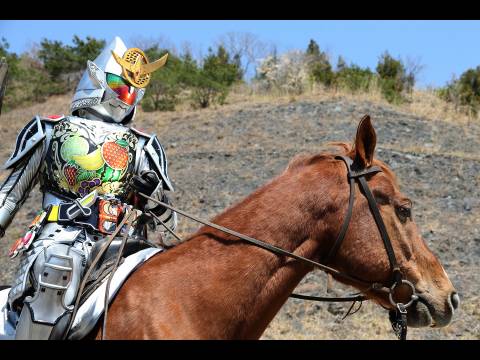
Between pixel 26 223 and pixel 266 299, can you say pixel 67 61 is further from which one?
pixel 266 299

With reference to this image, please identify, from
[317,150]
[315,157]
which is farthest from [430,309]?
[317,150]

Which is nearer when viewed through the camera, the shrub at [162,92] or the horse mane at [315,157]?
the horse mane at [315,157]

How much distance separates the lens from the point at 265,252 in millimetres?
3400

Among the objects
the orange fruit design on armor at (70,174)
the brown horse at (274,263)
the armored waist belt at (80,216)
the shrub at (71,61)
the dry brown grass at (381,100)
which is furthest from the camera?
the shrub at (71,61)

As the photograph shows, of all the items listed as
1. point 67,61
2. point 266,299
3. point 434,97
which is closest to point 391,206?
point 266,299

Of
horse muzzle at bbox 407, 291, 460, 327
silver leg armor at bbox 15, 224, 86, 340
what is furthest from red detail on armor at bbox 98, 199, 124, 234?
horse muzzle at bbox 407, 291, 460, 327

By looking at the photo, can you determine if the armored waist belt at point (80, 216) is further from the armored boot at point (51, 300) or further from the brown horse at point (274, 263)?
the brown horse at point (274, 263)

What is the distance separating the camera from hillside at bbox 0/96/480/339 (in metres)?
8.83

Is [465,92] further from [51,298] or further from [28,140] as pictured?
[51,298]

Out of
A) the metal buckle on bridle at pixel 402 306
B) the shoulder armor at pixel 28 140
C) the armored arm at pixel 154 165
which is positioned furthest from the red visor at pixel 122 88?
the metal buckle on bridle at pixel 402 306

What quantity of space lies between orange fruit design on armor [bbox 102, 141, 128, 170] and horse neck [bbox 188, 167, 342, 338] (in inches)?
31.5

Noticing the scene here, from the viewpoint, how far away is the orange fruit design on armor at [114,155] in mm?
3984

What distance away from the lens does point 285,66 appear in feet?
78.0
